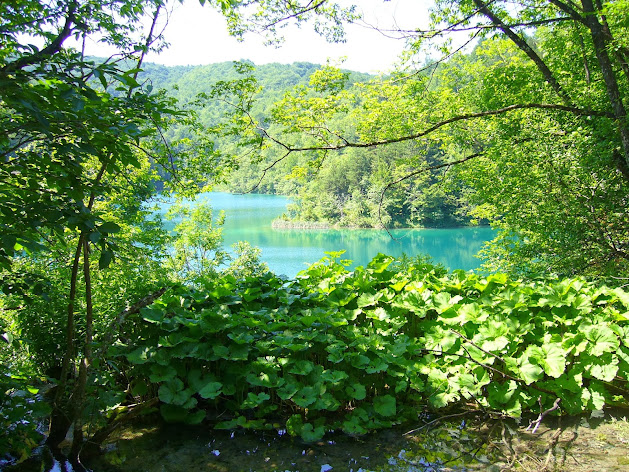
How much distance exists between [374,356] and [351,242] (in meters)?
24.8

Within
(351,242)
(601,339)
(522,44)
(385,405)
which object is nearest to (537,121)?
(522,44)

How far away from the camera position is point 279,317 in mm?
2580

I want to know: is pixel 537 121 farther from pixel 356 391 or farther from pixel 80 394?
pixel 80 394

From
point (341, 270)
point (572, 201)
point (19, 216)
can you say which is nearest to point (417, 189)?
point (572, 201)

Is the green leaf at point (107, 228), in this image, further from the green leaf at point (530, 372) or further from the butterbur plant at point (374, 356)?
the green leaf at point (530, 372)

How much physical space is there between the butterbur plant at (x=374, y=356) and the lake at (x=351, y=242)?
1575cm

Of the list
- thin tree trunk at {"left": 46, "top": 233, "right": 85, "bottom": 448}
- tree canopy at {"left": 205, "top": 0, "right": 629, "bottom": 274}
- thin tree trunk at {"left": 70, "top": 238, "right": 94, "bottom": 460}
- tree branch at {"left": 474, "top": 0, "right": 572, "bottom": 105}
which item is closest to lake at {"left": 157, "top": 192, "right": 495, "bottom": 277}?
tree canopy at {"left": 205, "top": 0, "right": 629, "bottom": 274}

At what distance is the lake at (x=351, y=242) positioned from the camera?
71.9ft

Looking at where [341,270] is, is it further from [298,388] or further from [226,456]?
[226,456]

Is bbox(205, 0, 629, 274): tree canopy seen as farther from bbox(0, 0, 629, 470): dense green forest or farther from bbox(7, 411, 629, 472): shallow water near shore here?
bbox(7, 411, 629, 472): shallow water near shore

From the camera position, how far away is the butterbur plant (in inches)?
92.7

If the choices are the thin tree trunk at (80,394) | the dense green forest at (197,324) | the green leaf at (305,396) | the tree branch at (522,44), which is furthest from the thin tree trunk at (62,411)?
the tree branch at (522,44)

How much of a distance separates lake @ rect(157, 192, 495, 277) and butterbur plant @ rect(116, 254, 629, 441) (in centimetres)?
1575

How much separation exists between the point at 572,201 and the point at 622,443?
4306 mm
